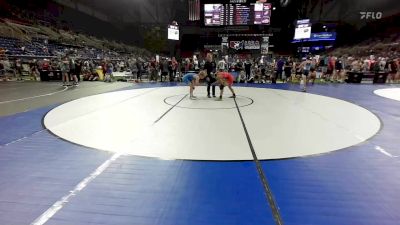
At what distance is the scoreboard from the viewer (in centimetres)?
2256

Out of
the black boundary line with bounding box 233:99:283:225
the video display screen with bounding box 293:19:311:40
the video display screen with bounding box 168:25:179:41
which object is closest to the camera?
the black boundary line with bounding box 233:99:283:225

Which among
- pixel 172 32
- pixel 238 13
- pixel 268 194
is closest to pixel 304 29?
pixel 238 13

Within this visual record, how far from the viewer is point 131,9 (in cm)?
4625

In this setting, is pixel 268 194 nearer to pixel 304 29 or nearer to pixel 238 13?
pixel 238 13

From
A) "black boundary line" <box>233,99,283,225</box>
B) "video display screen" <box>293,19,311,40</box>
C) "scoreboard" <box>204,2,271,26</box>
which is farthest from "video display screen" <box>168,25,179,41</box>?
"black boundary line" <box>233,99,283,225</box>

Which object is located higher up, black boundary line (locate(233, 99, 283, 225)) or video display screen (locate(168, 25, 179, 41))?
video display screen (locate(168, 25, 179, 41))

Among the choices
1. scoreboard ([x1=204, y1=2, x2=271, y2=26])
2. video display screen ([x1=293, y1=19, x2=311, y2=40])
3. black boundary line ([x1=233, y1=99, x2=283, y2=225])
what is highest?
scoreboard ([x1=204, y1=2, x2=271, y2=26])

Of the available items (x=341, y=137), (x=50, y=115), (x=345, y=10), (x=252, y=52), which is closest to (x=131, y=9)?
(x=252, y=52)

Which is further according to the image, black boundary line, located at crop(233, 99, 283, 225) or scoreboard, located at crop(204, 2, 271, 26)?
scoreboard, located at crop(204, 2, 271, 26)

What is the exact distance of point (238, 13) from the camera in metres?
22.6

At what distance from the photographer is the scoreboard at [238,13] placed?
74.0 feet

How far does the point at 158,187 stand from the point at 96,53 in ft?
108

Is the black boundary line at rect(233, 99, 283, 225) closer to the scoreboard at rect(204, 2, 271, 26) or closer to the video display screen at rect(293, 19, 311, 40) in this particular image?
the scoreboard at rect(204, 2, 271, 26)

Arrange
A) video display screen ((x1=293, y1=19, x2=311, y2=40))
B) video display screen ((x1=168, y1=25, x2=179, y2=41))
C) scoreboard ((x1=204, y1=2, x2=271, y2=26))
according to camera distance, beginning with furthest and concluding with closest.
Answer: video display screen ((x1=168, y1=25, x2=179, y2=41)) < video display screen ((x1=293, y1=19, x2=311, y2=40)) < scoreboard ((x1=204, y1=2, x2=271, y2=26))
